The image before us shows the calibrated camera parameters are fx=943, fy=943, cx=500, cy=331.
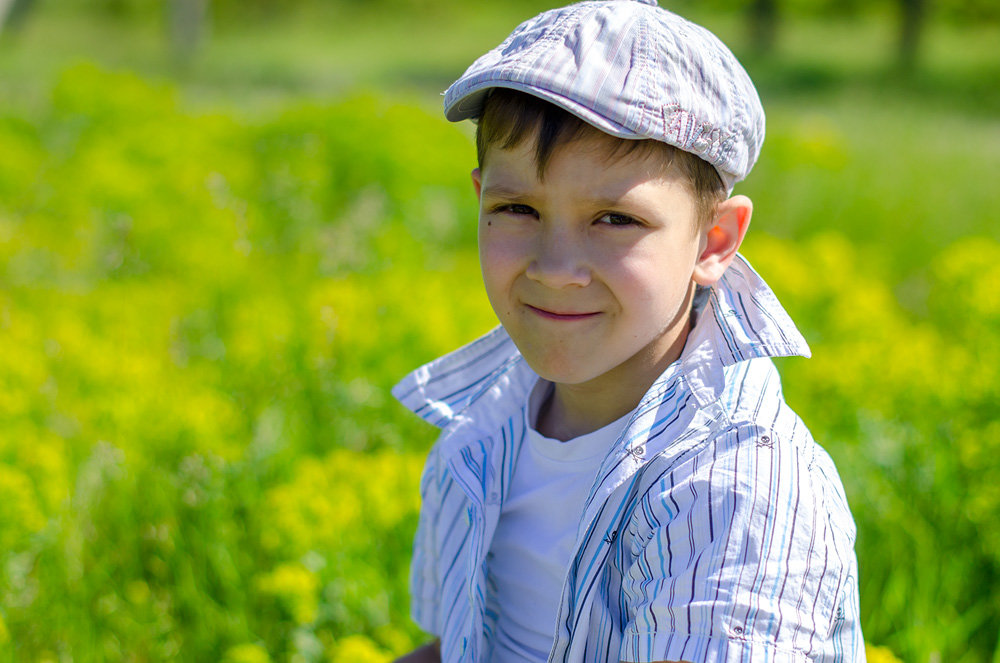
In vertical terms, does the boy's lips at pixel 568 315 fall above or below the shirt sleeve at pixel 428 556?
A: above

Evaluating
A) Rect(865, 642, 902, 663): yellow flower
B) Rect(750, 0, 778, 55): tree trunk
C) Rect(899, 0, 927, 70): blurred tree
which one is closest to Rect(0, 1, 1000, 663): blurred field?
Rect(865, 642, 902, 663): yellow flower

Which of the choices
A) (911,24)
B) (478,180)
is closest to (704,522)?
(478,180)

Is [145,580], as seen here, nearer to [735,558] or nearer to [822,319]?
[735,558]

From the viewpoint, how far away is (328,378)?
10.3 feet

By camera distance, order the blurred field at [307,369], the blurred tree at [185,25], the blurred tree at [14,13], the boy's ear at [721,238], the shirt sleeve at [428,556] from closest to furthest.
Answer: the boy's ear at [721,238]
the shirt sleeve at [428,556]
the blurred field at [307,369]
the blurred tree at [185,25]
the blurred tree at [14,13]

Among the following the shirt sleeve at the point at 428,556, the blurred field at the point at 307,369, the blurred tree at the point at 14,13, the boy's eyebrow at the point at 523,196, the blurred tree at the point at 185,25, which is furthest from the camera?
the blurred tree at the point at 14,13

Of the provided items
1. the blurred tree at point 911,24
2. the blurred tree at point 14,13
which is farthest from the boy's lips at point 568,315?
the blurred tree at point 14,13

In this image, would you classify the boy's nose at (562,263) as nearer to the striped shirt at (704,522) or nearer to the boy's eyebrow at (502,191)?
the boy's eyebrow at (502,191)

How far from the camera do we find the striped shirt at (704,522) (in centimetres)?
108

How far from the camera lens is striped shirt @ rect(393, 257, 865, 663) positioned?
1081mm

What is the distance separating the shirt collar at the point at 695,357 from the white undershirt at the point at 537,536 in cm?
13

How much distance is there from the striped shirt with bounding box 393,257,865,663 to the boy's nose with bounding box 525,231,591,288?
7.6 inches

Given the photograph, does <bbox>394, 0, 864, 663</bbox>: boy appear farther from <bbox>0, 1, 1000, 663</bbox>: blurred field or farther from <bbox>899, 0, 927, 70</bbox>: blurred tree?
<bbox>899, 0, 927, 70</bbox>: blurred tree

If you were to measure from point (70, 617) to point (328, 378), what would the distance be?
1.13 metres
